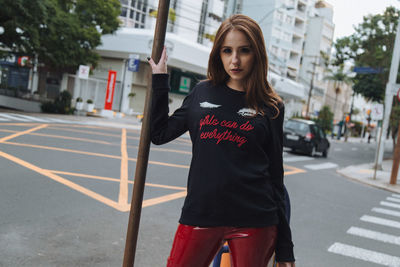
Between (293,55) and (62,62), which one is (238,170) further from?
(293,55)

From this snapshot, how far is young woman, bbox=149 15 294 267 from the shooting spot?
178cm

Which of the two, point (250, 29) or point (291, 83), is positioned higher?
point (291, 83)

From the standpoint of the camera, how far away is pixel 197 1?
41000 mm

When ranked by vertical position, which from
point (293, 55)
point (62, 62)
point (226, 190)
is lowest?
point (226, 190)

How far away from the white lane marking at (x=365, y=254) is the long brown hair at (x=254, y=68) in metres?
3.54

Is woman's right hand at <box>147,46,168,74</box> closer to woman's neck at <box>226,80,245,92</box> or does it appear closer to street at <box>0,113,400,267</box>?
woman's neck at <box>226,80,245,92</box>

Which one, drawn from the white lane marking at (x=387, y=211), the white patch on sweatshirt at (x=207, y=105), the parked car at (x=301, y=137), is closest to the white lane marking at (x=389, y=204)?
the white lane marking at (x=387, y=211)

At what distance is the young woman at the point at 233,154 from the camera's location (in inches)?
70.1

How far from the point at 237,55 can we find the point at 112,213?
379 cm

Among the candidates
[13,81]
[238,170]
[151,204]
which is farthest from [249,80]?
[13,81]

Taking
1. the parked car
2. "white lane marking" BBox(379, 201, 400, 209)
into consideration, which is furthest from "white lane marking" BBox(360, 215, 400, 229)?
→ the parked car

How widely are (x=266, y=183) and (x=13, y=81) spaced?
92.3 ft

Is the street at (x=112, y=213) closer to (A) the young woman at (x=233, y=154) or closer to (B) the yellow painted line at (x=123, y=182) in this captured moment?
(B) the yellow painted line at (x=123, y=182)

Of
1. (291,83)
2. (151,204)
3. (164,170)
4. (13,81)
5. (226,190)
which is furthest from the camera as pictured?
(291,83)
